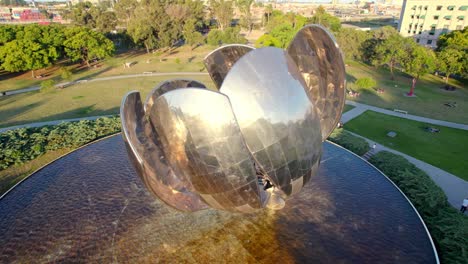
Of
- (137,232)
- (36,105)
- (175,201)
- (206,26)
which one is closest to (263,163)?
(175,201)

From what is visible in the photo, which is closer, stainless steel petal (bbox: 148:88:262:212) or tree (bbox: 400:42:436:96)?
stainless steel petal (bbox: 148:88:262:212)

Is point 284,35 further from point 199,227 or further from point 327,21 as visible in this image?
point 199,227

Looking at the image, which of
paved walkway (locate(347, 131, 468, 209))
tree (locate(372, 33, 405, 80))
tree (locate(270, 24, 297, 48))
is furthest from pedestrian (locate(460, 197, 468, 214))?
tree (locate(270, 24, 297, 48))

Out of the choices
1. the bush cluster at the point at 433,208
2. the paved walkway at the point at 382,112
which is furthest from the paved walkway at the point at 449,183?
the paved walkway at the point at 382,112

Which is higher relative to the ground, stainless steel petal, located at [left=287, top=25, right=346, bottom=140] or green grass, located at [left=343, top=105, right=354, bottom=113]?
stainless steel petal, located at [left=287, top=25, right=346, bottom=140]

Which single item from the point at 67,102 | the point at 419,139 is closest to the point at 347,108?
the point at 419,139

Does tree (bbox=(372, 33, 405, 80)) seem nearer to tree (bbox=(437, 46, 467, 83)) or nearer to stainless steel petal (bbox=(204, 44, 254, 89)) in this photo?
tree (bbox=(437, 46, 467, 83))
